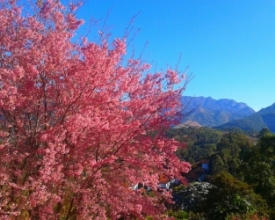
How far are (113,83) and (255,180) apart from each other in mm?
13658

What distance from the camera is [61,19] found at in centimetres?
500

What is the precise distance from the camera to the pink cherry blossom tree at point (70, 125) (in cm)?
419

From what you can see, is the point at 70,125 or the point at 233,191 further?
the point at 233,191

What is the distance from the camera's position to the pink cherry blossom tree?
165 inches

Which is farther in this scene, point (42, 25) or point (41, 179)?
point (42, 25)

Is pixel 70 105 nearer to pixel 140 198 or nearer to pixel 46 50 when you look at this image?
pixel 46 50

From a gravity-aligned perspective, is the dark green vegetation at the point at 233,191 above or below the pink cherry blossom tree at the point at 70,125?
below

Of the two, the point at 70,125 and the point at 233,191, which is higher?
the point at 70,125

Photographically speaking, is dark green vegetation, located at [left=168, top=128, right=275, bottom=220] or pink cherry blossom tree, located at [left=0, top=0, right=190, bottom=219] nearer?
pink cherry blossom tree, located at [left=0, top=0, right=190, bottom=219]

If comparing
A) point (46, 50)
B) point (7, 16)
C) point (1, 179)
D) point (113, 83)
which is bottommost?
→ point (1, 179)

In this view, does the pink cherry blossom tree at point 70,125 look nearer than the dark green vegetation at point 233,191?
Yes

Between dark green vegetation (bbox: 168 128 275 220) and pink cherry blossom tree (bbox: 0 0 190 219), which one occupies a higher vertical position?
pink cherry blossom tree (bbox: 0 0 190 219)

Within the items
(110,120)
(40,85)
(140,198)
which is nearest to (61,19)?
(40,85)

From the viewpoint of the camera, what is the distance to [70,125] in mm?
4102
